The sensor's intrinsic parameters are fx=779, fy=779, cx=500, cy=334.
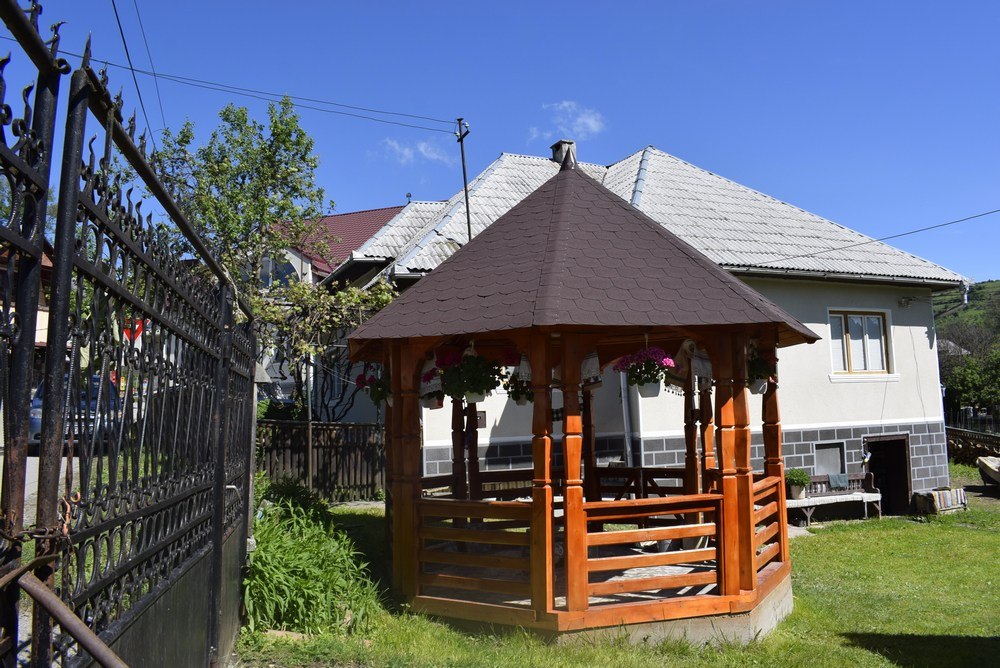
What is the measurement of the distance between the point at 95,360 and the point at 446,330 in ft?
15.7

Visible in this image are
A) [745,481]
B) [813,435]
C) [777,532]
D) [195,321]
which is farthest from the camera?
[813,435]

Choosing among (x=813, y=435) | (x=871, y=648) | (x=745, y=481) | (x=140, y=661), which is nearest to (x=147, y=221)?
(x=140, y=661)

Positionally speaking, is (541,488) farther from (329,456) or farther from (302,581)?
(329,456)

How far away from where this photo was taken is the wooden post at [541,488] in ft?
21.5

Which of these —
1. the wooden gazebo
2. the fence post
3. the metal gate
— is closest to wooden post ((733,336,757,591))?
the wooden gazebo

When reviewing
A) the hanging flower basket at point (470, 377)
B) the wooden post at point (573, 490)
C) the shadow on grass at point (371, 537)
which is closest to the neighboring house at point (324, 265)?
the shadow on grass at point (371, 537)

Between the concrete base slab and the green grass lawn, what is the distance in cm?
7

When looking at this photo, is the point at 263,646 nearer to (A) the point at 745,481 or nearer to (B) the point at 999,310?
(A) the point at 745,481

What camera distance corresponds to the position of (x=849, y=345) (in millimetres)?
15500

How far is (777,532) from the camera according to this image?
8219 mm

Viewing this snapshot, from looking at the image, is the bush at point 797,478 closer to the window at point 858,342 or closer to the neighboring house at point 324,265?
the window at point 858,342

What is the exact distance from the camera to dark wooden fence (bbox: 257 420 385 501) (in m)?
14.3

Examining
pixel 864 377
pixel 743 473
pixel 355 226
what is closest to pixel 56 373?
pixel 743 473

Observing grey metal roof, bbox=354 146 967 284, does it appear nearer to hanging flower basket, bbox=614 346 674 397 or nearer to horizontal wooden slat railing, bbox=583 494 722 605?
hanging flower basket, bbox=614 346 674 397
